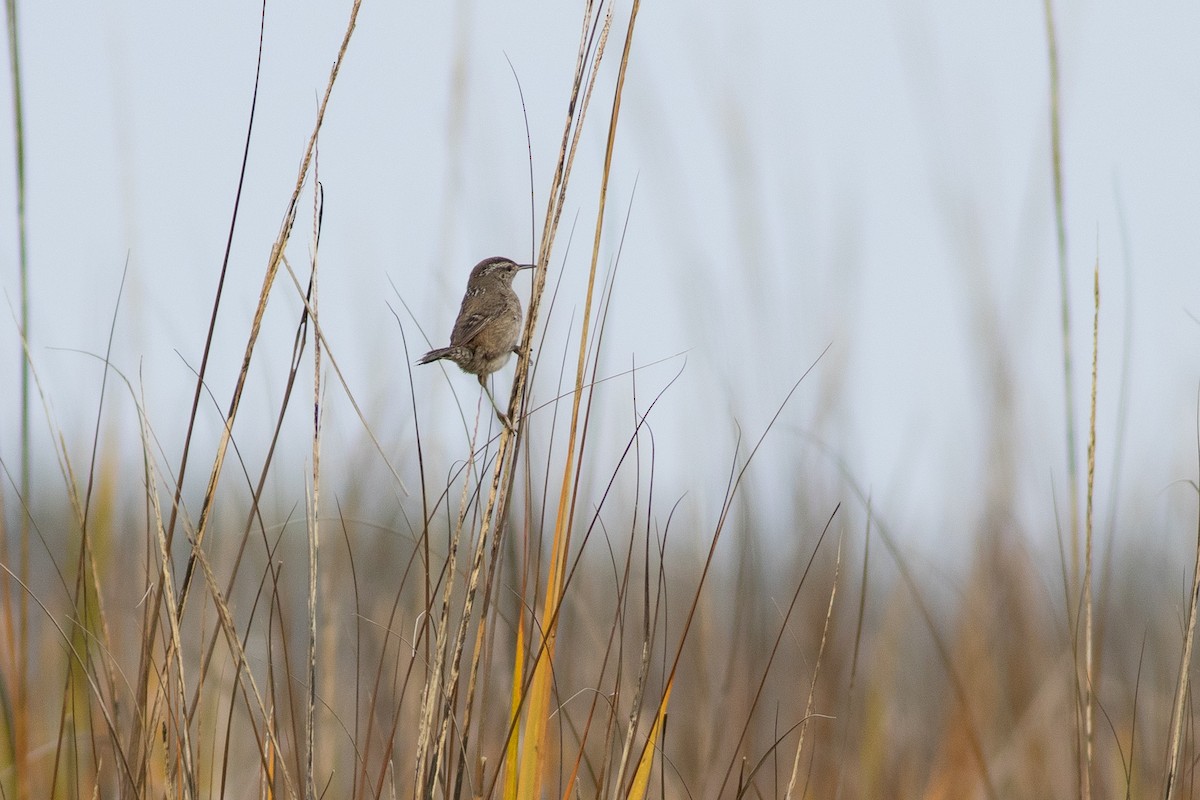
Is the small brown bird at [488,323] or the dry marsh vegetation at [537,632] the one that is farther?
the small brown bird at [488,323]

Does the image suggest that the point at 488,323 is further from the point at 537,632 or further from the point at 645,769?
the point at 645,769

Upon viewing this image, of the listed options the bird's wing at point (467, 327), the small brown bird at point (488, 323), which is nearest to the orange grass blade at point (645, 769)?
the small brown bird at point (488, 323)

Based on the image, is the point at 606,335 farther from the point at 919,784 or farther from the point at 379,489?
the point at 919,784

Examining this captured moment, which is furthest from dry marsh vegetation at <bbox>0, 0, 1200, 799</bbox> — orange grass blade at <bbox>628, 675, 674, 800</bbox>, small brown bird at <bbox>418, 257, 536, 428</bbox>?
small brown bird at <bbox>418, 257, 536, 428</bbox>

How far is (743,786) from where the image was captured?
1.50 meters

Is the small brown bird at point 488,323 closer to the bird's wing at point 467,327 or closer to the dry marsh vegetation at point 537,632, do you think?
the bird's wing at point 467,327

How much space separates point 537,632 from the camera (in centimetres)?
227

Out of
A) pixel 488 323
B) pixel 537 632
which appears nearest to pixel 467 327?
pixel 488 323

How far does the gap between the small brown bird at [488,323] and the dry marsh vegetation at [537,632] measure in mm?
610

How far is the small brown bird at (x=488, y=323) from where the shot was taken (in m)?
2.94

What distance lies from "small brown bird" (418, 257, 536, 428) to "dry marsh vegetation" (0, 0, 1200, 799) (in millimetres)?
610

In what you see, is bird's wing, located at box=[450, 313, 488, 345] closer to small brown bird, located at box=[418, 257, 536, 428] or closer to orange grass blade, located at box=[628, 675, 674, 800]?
small brown bird, located at box=[418, 257, 536, 428]

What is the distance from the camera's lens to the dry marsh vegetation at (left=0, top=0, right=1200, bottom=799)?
1.37 metres

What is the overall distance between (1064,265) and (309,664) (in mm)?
1170
